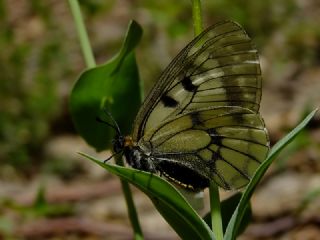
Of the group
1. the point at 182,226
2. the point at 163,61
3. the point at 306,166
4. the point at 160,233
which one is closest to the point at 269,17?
the point at 163,61

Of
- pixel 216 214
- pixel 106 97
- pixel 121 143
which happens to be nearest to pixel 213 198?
pixel 216 214

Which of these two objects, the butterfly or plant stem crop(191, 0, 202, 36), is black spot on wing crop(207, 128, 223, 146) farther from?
plant stem crop(191, 0, 202, 36)

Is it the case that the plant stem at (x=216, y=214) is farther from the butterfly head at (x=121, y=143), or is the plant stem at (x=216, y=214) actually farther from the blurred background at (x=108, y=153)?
the blurred background at (x=108, y=153)

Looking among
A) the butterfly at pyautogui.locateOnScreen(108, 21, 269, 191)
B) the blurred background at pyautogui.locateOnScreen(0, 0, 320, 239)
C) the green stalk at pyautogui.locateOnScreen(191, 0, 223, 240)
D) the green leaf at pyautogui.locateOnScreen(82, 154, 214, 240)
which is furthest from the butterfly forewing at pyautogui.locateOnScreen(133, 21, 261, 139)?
the blurred background at pyautogui.locateOnScreen(0, 0, 320, 239)

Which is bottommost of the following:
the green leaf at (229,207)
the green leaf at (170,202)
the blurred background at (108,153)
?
the green leaf at (170,202)

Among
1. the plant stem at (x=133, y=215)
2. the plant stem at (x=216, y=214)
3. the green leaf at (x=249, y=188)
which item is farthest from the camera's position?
the plant stem at (x=133, y=215)

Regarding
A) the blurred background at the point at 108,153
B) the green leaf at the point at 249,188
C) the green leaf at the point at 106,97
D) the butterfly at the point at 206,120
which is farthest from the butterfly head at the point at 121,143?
the blurred background at the point at 108,153

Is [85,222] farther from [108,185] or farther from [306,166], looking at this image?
[306,166]
